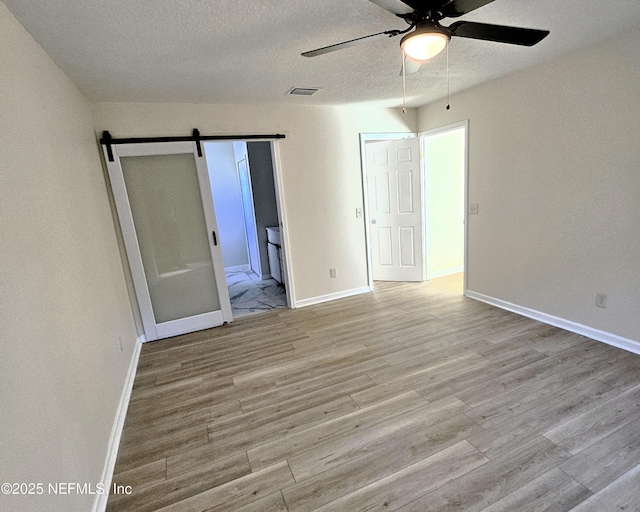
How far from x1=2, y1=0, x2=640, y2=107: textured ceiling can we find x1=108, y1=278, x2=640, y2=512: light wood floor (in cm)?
240

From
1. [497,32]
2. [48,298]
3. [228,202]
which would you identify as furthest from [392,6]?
[228,202]

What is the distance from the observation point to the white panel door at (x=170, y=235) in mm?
3164

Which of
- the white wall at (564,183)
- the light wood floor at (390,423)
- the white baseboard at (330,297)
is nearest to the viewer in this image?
the light wood floor at (390,423)

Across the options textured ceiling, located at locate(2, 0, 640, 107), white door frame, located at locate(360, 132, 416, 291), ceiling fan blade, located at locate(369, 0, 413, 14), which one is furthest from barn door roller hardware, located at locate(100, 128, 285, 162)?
ceiling fan blade, located at locate(369, 0, 413, 14)

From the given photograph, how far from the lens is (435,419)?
1.94 metres

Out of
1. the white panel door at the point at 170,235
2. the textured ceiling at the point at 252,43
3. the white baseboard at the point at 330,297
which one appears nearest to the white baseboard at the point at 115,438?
the white panel door at the point at 170,235

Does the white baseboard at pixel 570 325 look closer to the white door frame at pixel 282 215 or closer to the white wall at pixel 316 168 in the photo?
the white wall at pixel 316 168

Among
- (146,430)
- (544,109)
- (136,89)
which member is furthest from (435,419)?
(136,89)

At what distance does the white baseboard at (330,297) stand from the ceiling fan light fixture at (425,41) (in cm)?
304

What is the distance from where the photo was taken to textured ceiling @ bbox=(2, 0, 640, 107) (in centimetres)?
165

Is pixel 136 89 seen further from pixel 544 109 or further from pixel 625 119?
pixel 625 119

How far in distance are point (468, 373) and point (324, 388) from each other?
3.60 ft

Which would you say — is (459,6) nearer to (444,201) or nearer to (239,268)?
(444,201)

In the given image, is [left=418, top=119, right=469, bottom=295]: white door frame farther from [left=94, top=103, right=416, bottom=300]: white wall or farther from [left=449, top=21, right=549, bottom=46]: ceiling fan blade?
[left=449, top=21, right=549, bottom=46]: ceiling fan blade
